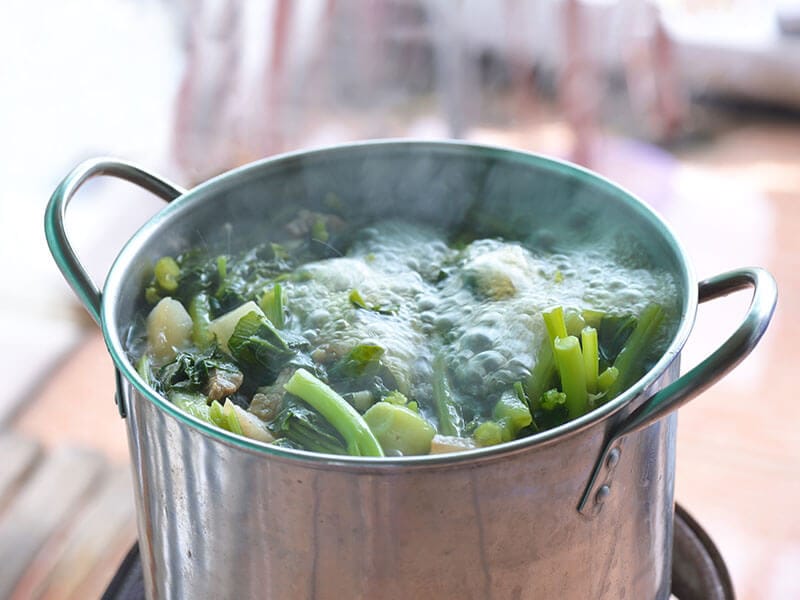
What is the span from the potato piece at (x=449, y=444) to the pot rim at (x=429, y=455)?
0.07 m

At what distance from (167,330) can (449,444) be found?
1.07ft

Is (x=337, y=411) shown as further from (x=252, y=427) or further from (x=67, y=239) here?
(x=67, y=239)

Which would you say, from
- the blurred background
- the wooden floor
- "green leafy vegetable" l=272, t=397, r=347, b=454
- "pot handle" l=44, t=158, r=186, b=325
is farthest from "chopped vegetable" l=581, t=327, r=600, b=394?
the blurred background

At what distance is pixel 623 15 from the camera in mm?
2619

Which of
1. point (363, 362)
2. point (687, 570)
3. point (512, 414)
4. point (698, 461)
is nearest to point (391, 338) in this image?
point (363, 362)

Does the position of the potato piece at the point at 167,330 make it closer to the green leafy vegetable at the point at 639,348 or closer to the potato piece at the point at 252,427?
the potato piece at the point at 252,427

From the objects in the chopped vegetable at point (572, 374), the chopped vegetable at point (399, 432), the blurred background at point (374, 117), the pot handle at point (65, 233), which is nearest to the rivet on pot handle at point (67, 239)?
the pot handle at point (65, 233)

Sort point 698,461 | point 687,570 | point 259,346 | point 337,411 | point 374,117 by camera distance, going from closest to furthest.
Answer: point 337,411, point 259,346, point 687,570, point 698,461, point 374,117

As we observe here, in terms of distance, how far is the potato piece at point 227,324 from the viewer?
3.12 ft

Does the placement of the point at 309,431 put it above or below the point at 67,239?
below

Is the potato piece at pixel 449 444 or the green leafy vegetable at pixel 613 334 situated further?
the green leafy vegetable at pixel 613 334

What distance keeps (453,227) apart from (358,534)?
Result: 500 mm

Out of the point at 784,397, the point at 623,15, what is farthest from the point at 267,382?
Answer: the point at 623,15

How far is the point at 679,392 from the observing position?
744 millimetres
